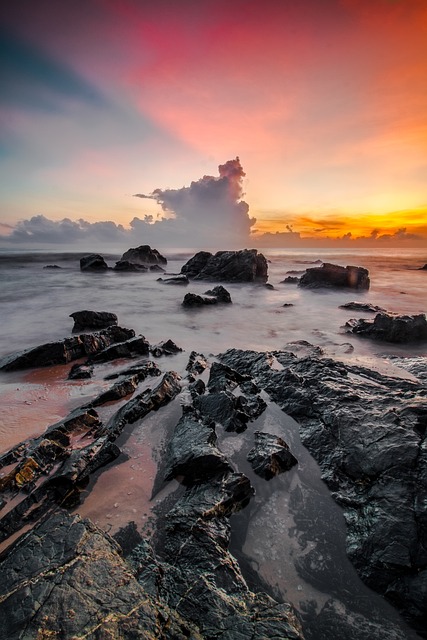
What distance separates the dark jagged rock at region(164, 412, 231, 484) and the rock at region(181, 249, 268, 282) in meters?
25.3

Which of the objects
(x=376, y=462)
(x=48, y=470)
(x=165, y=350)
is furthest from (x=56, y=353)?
(x=376, y=462)

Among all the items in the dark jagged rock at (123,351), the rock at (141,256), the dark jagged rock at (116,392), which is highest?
the rock at (141,256)

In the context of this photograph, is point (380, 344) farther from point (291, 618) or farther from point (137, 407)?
point (291, 618)

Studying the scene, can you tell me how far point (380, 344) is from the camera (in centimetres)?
1041

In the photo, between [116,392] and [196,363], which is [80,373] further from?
[196,363]

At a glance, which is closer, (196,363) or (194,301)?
(196,363)

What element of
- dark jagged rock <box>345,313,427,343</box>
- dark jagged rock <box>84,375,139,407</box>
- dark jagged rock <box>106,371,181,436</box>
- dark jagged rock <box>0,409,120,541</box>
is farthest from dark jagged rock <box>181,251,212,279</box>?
dark jagged rock <box>0,409,120,541</box>

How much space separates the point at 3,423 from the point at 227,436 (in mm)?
4042

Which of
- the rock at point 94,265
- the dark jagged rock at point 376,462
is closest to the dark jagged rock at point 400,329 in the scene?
Result: the dark jagged rock at point 376,462

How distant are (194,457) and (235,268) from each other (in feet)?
87.2

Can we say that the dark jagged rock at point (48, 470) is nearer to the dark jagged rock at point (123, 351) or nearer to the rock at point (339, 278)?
the dark jagged rock at point (123, 351)

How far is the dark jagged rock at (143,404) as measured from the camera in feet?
17.4

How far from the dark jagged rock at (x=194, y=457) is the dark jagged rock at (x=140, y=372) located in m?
2.73

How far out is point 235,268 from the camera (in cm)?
2973
